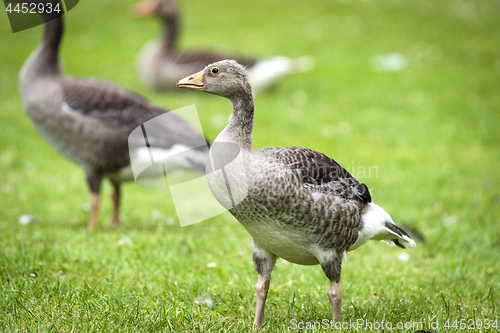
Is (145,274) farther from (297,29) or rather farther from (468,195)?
(297,29)

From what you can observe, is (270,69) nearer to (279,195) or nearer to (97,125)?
(97,125)

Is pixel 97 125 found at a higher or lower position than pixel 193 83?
lower

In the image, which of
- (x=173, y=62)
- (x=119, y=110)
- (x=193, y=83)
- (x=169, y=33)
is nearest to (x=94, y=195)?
(x=119, y=110)

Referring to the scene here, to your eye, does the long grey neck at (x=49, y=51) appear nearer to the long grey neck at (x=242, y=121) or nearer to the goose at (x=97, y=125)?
the goose at (x=97, y=125)

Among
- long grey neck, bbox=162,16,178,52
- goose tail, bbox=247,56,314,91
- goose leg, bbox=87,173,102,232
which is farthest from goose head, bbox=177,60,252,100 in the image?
long grey neck, bbox=162,16,178,52

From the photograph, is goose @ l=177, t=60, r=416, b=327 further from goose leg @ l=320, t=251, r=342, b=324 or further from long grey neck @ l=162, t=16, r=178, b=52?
long grey neck @ l=162, t=16, r=178, b=52

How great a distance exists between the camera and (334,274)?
11.3 feet

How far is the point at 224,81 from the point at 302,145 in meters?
5.61

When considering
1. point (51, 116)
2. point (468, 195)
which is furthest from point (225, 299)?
point (468, 195)

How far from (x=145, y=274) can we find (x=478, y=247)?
3.59 m

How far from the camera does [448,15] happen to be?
18.8 metres

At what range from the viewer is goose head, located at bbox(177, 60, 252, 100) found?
3262 millimetres

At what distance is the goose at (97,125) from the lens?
5.64 metres

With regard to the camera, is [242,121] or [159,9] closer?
[242,121]
